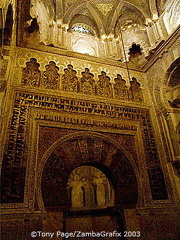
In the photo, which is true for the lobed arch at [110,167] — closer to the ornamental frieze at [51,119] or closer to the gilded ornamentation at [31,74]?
the ornamental frieze at [51,119]

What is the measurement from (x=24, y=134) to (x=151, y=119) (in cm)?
345

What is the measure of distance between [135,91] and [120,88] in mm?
506

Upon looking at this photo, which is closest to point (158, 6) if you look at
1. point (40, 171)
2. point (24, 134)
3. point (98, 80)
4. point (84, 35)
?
point (84, 35)

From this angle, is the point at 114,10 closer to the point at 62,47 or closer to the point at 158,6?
the point at 158,6

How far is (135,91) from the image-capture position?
5699 millimetres

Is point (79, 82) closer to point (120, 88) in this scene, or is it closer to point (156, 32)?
point (120, 88)

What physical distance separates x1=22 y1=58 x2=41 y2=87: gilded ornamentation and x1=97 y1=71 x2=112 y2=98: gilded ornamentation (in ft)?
5.54

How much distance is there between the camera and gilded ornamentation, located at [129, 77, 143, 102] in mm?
5555

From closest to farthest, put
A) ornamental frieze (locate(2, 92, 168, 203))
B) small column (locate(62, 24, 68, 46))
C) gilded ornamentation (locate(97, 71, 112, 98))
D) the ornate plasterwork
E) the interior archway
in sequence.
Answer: ornamental frieze (locate(2, 92, 168, 203))
the interior archway
gilded ornamentation (locate(97, 71, 112, 98))
small column (locate(62, 24, 68, 46))
the ornate plasterwork

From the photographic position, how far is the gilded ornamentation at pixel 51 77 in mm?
4808

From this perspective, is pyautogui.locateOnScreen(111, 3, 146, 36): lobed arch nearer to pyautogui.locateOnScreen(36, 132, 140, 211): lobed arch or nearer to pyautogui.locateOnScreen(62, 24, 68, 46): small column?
pyautogui.locateOnScreen(62, 24, 68, 46): small column

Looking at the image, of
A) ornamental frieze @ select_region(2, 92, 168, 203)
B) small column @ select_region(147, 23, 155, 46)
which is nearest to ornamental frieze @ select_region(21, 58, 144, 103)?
ornamental frieze @ select_region(2, 92, 168, 203)

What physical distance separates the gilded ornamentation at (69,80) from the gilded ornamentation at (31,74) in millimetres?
676

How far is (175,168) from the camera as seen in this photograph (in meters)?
4.66
